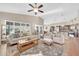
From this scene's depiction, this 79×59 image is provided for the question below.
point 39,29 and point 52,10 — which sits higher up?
point 52,10

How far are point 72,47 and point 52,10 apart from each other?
72cm

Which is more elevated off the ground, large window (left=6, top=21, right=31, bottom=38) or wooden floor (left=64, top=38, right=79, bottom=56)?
large window (left=6, top=21, right=31, bottom=38)

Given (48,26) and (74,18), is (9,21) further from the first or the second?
(74,18)

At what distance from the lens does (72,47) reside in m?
2.23

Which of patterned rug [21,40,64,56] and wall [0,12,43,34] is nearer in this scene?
wall [0,12,43,34]

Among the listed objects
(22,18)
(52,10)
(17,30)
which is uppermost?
(52,10)

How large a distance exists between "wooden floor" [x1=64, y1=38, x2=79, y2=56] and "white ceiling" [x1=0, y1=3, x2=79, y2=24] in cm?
38

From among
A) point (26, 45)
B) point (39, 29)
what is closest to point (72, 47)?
point (39, 29)

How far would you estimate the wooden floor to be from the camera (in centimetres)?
223

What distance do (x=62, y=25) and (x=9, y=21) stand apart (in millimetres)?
906

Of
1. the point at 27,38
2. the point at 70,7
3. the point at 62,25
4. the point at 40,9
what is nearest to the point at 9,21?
the point at 27,38

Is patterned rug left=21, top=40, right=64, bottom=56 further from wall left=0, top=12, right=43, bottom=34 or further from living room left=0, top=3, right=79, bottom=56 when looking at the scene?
wall left=0, top=12, right=43, bottom=34

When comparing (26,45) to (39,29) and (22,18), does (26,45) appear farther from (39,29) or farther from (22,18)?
(22,18)

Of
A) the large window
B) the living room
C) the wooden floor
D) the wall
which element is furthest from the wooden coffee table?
the wooden floor
